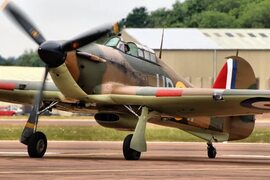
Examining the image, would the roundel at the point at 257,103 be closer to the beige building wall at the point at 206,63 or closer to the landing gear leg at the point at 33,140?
the landing gear leg at the point at 33,140

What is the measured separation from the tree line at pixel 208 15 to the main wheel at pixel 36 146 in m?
118

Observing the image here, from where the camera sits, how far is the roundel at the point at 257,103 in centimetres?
2738

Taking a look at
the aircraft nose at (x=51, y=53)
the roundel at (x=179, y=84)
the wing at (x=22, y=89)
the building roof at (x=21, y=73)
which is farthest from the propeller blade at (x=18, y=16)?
the building roof at (x=21, y=73)

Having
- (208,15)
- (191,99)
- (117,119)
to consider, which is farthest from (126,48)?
(208,15)

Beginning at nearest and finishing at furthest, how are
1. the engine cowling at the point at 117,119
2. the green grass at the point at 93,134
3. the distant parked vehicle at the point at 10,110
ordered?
the engine cowling at the point at 117,119 → the green grass at the point at 93,134 → the distant parked vehicle at the point at 10,110

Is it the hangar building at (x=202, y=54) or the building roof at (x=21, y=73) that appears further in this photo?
the hangar building at (x=202, y=54)

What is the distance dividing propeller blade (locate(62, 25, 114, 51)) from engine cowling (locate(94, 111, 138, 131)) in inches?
115

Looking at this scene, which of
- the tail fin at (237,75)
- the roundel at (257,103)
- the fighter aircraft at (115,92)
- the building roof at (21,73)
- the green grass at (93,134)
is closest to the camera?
the fighter aircraft at (115,92)

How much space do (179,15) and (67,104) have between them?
132920 mm

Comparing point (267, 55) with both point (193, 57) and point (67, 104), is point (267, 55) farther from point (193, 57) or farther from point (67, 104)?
point (67, 104)

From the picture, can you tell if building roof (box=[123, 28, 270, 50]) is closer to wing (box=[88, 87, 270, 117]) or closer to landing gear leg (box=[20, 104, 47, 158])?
wing (box=[88, 87, 270, 117])

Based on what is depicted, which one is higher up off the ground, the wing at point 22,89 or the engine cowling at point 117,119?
the wing at point 22,89

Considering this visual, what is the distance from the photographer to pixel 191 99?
27891mm

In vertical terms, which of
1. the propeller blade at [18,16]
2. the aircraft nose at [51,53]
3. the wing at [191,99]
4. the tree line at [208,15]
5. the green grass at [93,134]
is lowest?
the green grass at [93,134]
